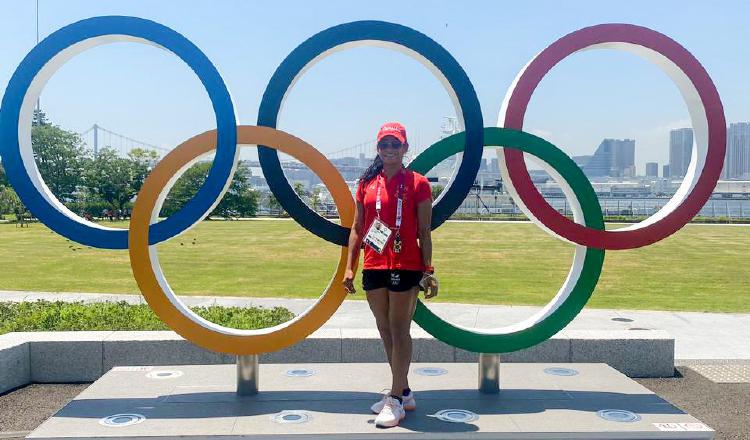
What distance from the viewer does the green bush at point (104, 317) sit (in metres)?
7.91

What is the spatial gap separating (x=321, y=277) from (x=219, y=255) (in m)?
6.21

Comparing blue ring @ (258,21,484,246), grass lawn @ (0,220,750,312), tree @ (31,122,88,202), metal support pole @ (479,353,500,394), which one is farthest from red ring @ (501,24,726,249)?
tree @ (31,122,88,202)

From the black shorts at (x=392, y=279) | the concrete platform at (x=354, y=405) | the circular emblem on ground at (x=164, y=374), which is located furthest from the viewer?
the circular emblem on ground at (x=164, y=374)

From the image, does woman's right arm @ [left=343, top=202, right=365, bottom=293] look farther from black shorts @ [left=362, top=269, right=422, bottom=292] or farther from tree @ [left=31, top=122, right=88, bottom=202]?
tree @ [left=31, top=122, right=88, bottom=202]

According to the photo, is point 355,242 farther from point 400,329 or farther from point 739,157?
point 739,157

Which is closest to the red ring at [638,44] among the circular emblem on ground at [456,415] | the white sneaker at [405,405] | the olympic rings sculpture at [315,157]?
the olympic rings sculpture at [315,157]

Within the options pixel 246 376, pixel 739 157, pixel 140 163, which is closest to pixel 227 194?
pixel 140 163

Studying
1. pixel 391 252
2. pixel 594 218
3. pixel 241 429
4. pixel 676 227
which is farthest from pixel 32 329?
pixel 676 227

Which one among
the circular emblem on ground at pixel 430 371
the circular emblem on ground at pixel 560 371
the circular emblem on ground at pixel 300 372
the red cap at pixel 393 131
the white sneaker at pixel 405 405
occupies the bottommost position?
the circular emblem on ground at pixel 560 371

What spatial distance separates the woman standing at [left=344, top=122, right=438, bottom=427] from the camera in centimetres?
486

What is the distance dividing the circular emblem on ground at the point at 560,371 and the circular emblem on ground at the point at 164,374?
3.56m

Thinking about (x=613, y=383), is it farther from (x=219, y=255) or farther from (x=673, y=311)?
(x=219, y=255)

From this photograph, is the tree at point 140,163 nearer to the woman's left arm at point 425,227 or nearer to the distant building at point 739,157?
the woman's left arm at point 425,227

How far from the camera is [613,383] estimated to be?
5953 mm
